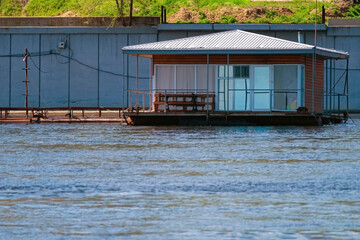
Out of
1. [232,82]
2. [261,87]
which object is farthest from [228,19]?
[261,87]

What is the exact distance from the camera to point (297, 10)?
8094 cm

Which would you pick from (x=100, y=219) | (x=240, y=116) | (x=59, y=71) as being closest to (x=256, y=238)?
(x=100, y=219)

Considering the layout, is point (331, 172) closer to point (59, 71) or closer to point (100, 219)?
point (100, 219)

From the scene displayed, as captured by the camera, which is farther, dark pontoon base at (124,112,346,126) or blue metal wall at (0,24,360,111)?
blue metal wall at (0,24,360,111)

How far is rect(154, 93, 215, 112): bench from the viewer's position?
42656mm

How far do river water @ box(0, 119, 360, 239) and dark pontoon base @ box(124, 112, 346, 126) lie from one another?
28.4ft

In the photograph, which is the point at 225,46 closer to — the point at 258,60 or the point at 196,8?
the point at 258,60

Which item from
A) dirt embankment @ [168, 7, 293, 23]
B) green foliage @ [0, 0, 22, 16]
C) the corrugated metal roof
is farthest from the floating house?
green foliage @ [0, 0, 22, 16]

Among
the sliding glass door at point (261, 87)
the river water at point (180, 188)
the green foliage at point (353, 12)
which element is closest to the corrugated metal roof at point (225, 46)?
the sliding glass door at point (261, 87)

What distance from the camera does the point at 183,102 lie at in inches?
1681

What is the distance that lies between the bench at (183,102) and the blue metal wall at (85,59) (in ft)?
44.0

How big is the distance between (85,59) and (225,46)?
17.0m

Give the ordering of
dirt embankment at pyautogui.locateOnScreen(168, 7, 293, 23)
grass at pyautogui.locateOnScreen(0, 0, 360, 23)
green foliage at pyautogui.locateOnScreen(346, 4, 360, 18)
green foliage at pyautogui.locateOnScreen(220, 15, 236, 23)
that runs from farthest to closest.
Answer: green foliage at pyautogui.locateOnScreen(346, 4, 360, 18), dirt embankment at pyautogui.locateOnScreen(168, 7, 293, 23), grass at pyautogui.locateOnScreen(0, 0, 360, 23), green foliage at pyautogui.locateOnScreen(220, 15, 236, 23)

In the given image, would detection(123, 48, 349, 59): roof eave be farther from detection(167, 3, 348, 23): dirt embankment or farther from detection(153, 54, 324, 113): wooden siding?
detection(167, 3, 348, 23): dirt embankment
